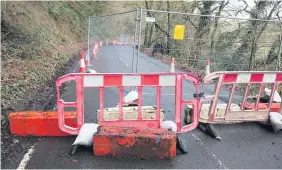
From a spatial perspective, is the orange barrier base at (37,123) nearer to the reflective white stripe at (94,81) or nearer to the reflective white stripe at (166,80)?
the reflective white stripe at (94,81)

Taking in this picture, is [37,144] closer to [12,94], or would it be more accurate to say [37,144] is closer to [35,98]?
[12,94]

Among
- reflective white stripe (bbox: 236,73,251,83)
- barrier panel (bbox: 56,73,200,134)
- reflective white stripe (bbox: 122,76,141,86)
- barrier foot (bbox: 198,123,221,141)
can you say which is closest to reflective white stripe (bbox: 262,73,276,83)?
reflective white stripe (bbox: 236,73,251,83)

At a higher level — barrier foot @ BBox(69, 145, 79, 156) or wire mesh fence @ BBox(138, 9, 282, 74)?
wire mesh fence @ BBox(138, 9, 282, 74)

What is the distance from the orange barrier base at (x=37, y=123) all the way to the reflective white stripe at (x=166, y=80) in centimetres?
166

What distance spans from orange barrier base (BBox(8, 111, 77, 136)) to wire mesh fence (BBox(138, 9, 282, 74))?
13.7ft

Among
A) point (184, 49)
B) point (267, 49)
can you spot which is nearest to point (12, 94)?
A: point (184, 49)

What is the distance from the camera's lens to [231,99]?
17.0ft

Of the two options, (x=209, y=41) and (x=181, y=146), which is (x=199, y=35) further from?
(x=181, y=146)

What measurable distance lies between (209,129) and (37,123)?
3.15 m

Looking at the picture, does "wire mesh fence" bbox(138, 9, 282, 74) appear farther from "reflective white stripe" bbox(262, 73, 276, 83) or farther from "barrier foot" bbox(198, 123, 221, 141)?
"reflective white stripe" bbox(262, 73, 276, 83)

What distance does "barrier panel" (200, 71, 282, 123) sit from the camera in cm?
493

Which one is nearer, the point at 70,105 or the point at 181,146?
the point at 70,105

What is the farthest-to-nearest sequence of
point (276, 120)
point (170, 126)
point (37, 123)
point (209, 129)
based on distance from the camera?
point (276, 120) < point (209, 129) < point (37, 123) < point (170, 126)

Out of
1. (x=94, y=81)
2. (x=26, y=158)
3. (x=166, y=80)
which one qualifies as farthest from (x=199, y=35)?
(x=26, y=158)
